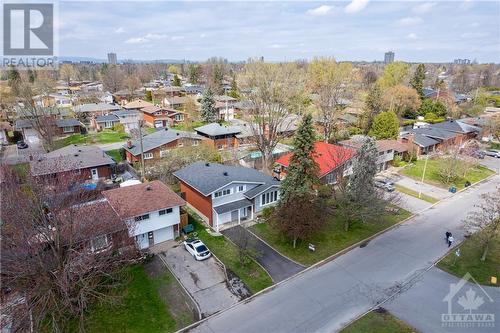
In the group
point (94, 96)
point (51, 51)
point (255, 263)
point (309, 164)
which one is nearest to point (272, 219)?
point (255, 263)

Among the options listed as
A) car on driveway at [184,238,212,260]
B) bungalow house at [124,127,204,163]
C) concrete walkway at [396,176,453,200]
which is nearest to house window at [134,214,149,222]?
car on driveway at [184,238,212,260]

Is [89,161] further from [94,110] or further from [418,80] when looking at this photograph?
[418,80]

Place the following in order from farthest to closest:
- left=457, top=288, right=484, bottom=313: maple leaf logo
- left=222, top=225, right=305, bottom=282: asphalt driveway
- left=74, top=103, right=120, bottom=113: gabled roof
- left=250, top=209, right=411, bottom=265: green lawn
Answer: left=74, top=103, right=120, bottom=113: gabled roof < left=250, top=209, right=411, bottom=265: green lawn < left=222, top=225, right=305, bottom=282: asphalt driveway < left=457, top=288, right=484, bottom=313: maple leaf logo

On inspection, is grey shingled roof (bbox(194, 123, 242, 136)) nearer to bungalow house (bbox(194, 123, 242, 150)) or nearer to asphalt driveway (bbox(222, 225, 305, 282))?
bungalow house (bbox(194, 123, 242, 150))

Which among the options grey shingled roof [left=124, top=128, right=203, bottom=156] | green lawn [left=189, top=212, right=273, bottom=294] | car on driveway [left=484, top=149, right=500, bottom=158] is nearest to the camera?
green lawn [left=189, top=212, right=273, bottom=294]
